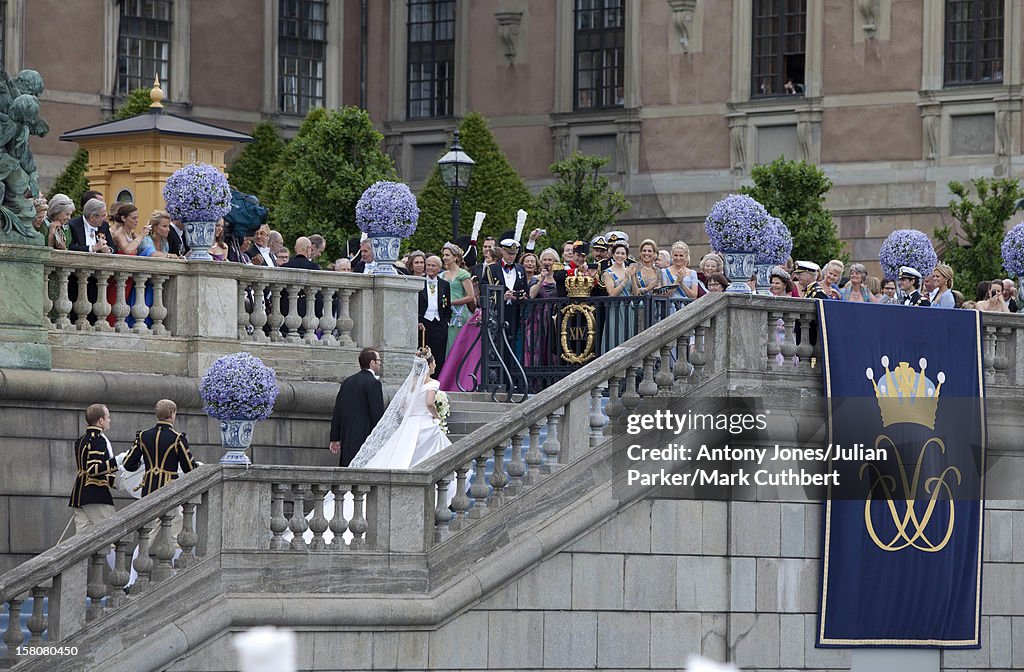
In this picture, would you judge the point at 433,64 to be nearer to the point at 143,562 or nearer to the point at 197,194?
the point at 197,194

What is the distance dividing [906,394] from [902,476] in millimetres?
660

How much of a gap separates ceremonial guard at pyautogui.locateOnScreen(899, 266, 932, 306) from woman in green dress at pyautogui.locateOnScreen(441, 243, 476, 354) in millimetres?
3851

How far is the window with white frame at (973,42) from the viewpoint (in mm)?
42094

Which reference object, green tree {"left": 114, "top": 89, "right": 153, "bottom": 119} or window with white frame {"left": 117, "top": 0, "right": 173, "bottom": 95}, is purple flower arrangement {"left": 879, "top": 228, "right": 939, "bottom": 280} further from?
window with white frame {"left": 117, "top": 0, "right": 173, "bottom": 95}

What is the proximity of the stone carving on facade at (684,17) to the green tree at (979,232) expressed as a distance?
7378 mm

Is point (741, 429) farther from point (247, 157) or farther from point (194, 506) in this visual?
point (247, 157)

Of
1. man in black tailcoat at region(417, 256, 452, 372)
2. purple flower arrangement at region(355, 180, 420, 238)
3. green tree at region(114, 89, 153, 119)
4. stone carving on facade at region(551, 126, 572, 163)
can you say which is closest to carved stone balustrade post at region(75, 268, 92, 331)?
purple flower arrangement at region(355, 180, 420, 238)

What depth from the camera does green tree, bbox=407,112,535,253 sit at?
39000 mm

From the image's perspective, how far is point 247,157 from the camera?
139 feet

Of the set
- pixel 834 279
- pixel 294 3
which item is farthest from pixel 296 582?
pixel 294 3

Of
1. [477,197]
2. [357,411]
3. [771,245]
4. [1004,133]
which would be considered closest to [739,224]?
[771,245]

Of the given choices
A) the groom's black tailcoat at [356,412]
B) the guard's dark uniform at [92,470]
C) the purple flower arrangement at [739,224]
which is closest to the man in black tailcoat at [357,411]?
the groom's black tailcoat at [356,412]

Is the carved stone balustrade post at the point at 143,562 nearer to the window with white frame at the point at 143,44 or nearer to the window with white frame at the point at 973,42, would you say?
the window with white frame at the point at 973,42

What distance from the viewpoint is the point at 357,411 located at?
20.0 m
